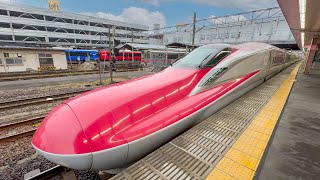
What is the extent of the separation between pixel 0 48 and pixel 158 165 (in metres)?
20.5

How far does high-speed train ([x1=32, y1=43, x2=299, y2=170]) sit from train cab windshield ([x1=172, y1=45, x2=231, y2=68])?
0.03 metres

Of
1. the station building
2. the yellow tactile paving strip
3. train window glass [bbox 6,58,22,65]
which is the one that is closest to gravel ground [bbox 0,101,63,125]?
the yellow tactile paving strip

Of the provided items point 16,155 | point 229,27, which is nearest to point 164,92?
point 16,155

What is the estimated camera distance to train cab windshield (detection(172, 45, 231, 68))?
4.21m

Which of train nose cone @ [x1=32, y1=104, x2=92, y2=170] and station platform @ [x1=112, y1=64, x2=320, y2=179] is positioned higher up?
train nose cone @ [x1=32, y1=104, x2=92, y2=170]

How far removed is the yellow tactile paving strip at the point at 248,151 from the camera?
236 cm

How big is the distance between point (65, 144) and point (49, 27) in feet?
191

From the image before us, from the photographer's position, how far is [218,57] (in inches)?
174

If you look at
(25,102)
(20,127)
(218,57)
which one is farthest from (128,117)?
(25,102)

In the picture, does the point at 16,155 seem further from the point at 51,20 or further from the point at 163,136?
the point at 51,20

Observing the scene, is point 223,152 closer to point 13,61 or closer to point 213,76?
point 213,76

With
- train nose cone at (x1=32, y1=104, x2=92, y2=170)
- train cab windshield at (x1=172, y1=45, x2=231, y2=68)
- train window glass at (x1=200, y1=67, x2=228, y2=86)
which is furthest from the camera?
train cab windshield at (x1=172, y1=45, x2=231, y2=68)

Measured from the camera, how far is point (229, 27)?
138 feet

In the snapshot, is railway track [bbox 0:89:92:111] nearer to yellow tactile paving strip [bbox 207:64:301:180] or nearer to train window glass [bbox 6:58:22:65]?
yellow tactile paving strip [bbox 207:64:301:180]
